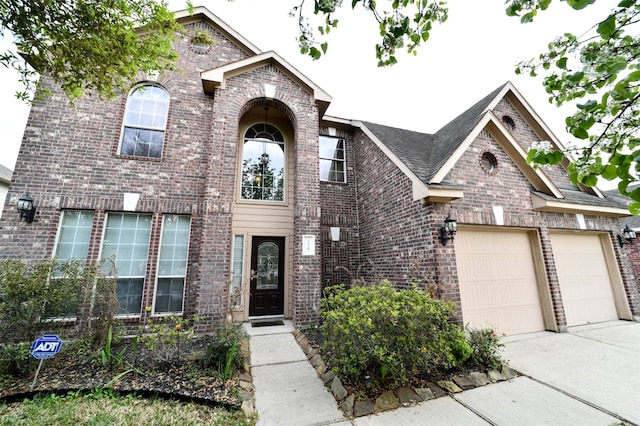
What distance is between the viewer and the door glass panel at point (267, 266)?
6797 millimetres

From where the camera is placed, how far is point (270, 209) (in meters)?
7.14

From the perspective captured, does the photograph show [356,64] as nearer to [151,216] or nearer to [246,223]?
[246,223]

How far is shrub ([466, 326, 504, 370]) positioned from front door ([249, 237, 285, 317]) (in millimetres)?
4487

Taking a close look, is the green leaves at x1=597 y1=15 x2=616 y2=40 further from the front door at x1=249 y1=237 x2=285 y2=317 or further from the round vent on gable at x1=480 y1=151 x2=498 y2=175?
the front door at x1=249 y1=237 x2=285 y2=317

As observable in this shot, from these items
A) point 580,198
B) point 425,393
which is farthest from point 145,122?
point 580,198

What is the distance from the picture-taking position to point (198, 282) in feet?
18.0

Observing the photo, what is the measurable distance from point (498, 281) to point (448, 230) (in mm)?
2063

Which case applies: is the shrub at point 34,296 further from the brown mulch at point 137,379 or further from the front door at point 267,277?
the front door at point 267,277

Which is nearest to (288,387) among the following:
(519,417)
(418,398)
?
(418,398)

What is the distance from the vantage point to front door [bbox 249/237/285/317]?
6.67 m

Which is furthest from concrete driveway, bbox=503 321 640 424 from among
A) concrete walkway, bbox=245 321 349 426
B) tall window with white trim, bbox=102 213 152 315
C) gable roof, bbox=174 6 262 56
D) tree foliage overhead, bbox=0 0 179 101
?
gable roof, bbox=174 6 262 56

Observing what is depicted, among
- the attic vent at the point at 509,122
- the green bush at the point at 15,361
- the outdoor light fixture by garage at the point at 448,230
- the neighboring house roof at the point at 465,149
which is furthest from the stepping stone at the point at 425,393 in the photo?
the attic vent at the point at 509,122

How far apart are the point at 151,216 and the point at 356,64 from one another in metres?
5.56

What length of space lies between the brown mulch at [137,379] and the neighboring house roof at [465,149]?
4782mm
